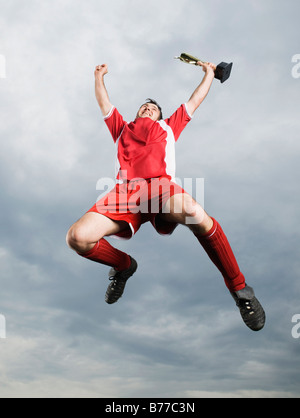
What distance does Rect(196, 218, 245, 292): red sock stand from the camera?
4285 mm

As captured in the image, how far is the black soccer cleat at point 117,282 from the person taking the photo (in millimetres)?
5207

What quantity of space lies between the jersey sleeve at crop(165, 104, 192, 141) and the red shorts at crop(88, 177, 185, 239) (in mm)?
808

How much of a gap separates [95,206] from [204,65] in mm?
2367

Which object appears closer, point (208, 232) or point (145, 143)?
point (208, 232)

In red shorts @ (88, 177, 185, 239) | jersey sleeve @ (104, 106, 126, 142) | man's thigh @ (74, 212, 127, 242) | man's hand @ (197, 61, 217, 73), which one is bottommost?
man's thigh @ (74, 212, 127, 242)

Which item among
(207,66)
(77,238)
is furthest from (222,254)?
(207,66)

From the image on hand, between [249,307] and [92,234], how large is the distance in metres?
1.92

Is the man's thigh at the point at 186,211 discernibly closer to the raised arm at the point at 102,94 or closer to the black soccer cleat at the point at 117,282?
the black soccer cleat at the point at 117,282

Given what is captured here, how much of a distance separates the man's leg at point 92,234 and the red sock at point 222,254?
3.08 ft

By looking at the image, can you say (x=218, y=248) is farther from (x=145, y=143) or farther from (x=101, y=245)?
(x=145, y=143)

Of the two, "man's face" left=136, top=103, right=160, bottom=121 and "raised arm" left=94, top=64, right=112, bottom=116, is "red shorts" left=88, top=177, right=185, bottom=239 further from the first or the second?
"raised arm" left=94, top=64, right=112, bottom=116

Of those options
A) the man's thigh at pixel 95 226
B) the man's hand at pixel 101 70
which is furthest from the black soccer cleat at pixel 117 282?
the man's hand at pixel 101 70

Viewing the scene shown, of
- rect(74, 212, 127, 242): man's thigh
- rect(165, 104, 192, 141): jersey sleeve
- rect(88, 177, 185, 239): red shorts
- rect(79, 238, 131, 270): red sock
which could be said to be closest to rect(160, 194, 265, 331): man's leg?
rect(88, 177, 185, 239): red shorts

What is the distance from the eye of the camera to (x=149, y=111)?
5234 millimetres
